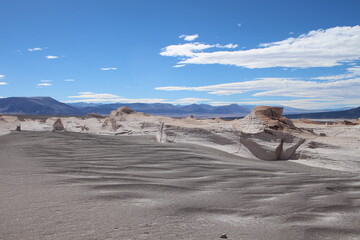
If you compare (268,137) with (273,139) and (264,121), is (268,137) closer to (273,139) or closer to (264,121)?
(273,139)

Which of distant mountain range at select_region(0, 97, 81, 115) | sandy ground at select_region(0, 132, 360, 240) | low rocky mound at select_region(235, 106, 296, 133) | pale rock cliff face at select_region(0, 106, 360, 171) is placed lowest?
sandy ground at select_region(0, 132, 360, 240)

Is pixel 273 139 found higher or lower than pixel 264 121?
lower

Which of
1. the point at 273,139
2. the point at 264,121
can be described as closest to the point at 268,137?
the point at 273,139

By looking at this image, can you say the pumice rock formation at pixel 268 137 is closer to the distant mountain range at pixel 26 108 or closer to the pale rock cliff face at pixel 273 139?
the pale rock cliff face at pixel 273 139

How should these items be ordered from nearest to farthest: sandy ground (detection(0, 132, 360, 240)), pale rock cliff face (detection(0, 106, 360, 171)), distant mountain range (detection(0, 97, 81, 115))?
1. sandy ground (detection(0, 132, 360, 240))
2. pale rock cliff face (detection(0, 106, 360, 171))
3. distant mountain range (detection(0, 97, 81, 115))

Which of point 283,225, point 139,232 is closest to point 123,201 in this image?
point 139,232

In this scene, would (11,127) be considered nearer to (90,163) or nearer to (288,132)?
(90,163)

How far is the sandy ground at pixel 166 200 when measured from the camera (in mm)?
1803

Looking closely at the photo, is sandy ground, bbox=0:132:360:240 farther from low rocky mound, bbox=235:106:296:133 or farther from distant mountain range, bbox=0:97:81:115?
distant mountain range, bbox=0:97:81:115

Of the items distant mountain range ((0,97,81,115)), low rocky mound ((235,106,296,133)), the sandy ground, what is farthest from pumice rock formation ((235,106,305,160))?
distant mountain range ((0,97,81,115))

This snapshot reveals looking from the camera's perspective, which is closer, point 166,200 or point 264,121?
point 166,200

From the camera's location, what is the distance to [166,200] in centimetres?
240

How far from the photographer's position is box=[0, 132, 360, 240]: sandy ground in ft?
5.91

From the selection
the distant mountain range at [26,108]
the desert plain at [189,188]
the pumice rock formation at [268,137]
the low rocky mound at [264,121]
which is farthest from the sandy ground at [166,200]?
the distant mountain range at [26,108]
